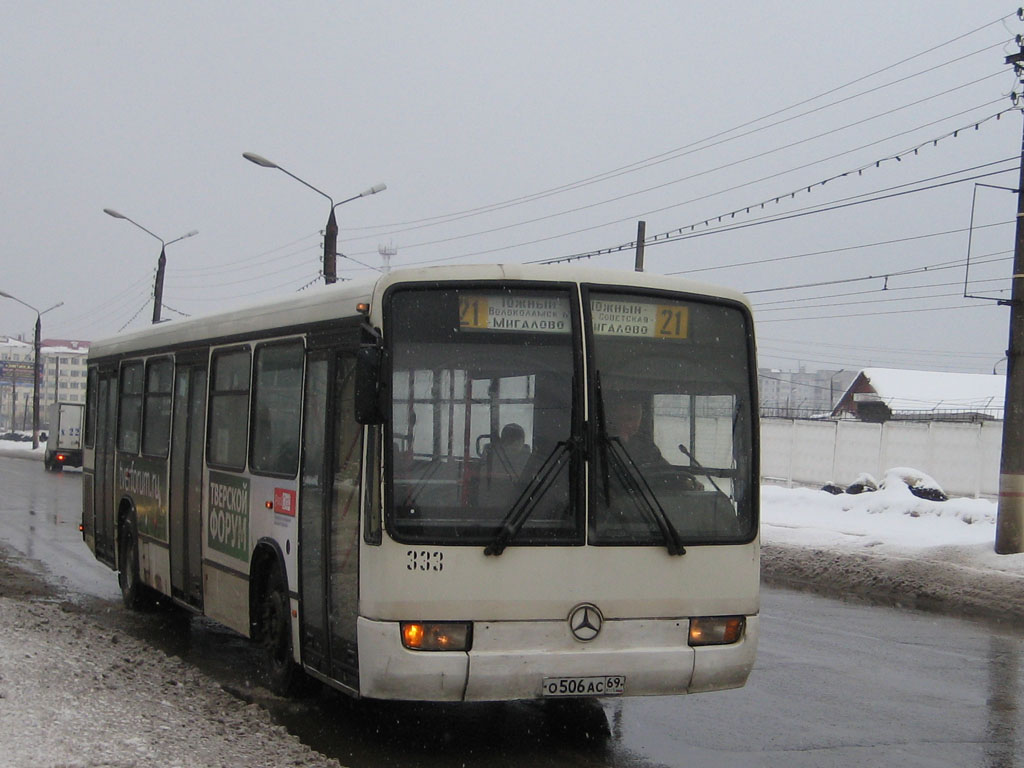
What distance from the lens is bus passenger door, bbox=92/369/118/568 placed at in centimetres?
1330

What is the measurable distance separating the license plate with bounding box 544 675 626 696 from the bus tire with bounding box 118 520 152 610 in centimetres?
670

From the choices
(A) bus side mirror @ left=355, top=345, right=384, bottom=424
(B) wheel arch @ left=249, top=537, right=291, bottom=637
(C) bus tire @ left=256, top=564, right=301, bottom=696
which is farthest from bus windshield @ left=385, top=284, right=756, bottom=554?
(B) wheel arch @ left=249, top=537, right=291, bottom=637

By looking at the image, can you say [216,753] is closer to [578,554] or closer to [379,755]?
[379,755]

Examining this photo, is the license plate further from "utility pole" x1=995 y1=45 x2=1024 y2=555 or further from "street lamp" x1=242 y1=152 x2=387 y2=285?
"street lamp" x1=242 y1=152 x2=387 y2=285

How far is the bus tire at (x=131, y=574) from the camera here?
12305mm

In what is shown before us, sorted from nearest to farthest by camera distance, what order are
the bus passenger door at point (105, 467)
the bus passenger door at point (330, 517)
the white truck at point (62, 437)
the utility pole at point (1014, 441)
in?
the bus passenger door at point (330, 517)
the bus passenger door at point (105, 467)
the utility pole at point (1014, 441)
the white truck at point (62, 437)

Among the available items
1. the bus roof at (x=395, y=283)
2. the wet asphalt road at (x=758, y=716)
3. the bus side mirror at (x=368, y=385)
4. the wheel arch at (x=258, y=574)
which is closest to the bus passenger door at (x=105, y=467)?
the wet asphalt road at (x=758, y=716)

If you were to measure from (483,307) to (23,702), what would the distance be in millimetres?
3301

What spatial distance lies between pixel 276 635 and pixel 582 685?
8.63ft

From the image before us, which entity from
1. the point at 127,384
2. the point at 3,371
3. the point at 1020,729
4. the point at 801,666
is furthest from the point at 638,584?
the point at 3,371

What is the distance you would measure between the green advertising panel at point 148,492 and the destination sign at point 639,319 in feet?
18.1

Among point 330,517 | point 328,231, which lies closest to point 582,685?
point 330,517

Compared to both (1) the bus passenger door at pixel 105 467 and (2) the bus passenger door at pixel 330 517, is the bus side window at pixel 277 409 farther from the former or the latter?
(1) the bus passenger door at pixel 105 467

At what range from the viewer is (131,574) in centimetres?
1241
